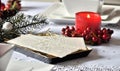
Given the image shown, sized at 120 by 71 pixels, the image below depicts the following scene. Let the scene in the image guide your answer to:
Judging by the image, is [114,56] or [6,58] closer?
[6,58]

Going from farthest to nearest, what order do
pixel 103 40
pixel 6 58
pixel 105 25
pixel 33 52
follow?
pixel 105 25 < pixel 103 40 < pixel 33 52 < pixel 6 58

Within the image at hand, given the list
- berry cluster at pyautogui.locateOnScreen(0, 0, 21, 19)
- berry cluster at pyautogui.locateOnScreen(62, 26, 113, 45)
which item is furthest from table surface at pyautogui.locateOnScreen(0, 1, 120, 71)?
berry cluster at pyautogui.locateOnScreen(0, 0, 21, 19)

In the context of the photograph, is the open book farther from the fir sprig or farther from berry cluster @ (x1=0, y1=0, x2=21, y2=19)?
berry cluster @ (x1=0, y1=0, x2=21, y2=19)

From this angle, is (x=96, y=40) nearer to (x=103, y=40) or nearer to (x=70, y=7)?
(x=103, y=40)

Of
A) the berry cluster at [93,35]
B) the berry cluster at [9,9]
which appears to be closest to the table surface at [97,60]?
the berry cluster at [93,35]

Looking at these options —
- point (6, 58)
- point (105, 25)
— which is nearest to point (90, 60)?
point (6, 58)

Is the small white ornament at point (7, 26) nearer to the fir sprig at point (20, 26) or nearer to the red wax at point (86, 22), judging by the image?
the fir sprig at point (20, 26)

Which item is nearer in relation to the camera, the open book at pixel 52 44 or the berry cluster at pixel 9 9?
the open book at pixel 52 44

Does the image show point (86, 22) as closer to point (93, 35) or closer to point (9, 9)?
point (93, 35)
